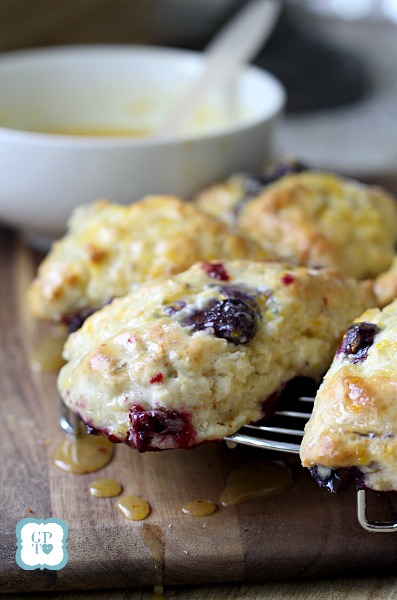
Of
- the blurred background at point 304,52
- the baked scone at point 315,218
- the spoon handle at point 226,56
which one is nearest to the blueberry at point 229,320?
the baked scone at point 315,218

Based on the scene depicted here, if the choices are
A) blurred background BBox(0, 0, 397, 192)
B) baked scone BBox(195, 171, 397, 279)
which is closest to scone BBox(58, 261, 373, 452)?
baked scone BBox(195, 171, 397, 279)

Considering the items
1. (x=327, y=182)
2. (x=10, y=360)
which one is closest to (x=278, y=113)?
(x=327, y=182)

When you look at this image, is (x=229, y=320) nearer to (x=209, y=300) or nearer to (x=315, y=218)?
(x=209, y=300)

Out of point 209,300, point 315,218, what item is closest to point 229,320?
point 209,300

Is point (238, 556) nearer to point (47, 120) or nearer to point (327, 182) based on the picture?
point (327, 182)

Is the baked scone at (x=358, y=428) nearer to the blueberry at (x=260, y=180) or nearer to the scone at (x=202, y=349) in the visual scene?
the scone at (x=202, y=349)
